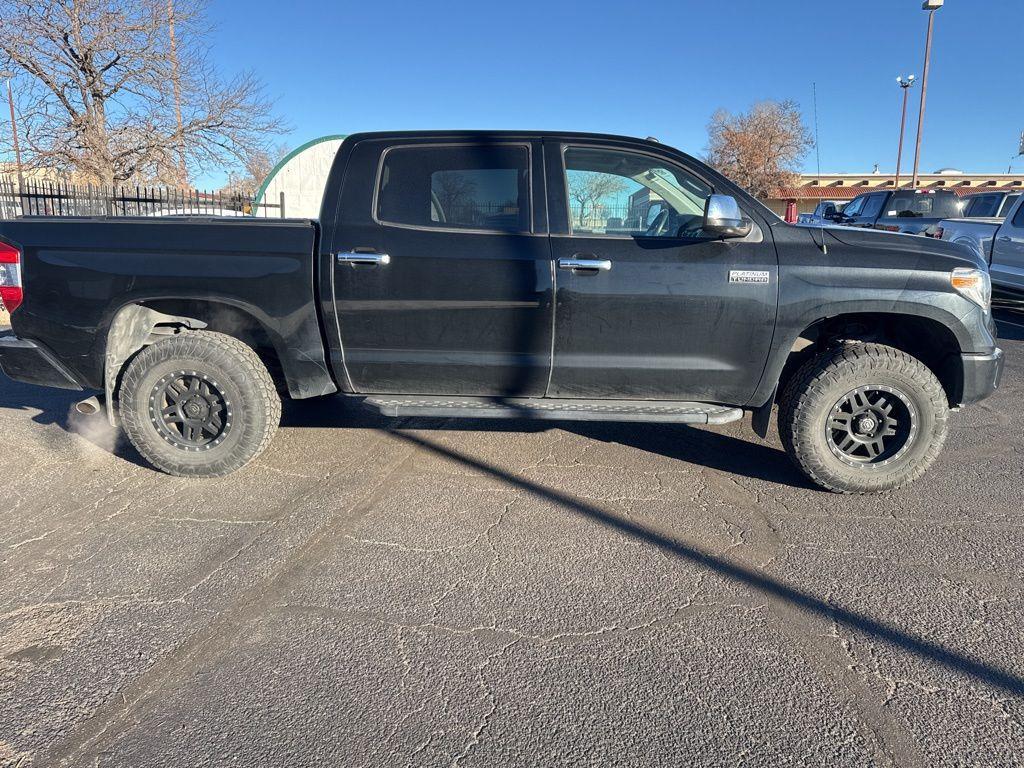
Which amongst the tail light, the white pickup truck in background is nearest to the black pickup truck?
the tail light

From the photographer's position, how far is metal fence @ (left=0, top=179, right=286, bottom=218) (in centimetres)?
1238

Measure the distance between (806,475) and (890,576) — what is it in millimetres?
933

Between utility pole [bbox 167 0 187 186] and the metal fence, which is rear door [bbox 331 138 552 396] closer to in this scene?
the metal fence

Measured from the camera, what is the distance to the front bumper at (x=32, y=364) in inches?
157

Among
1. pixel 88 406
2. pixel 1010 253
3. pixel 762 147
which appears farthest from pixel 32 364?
pixel 762 147

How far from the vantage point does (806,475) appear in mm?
3906

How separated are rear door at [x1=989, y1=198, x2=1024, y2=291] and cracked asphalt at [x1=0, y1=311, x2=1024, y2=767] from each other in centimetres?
604

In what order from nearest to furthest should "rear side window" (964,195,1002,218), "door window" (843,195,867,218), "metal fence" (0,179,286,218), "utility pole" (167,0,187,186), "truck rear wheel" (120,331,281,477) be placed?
"truck rear wheel" (120,331,281,477), "metal fence" (0,179,286,218), "rear side window" (964,195,1002,218), "door window" (843,195,867,218), "utility pole" (167,0,187,186)

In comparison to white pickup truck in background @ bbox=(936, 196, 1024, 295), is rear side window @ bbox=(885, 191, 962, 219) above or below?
above

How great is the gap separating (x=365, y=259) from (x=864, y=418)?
→ 2.93 metres

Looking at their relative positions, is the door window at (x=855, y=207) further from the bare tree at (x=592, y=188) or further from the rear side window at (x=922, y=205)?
the bare tree at (x=592, y=188)

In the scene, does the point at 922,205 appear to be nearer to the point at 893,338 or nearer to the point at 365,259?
the point at 893,338

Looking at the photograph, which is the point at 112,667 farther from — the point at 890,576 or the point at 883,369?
the point at 883,369

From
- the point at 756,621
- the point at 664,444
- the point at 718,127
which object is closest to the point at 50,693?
the point at 756,621
